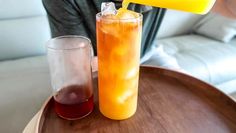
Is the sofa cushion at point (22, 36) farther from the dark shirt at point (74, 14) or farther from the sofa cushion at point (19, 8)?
the dark shirt at point (74, 14)

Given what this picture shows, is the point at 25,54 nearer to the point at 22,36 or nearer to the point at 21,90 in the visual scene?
the point at 22,36

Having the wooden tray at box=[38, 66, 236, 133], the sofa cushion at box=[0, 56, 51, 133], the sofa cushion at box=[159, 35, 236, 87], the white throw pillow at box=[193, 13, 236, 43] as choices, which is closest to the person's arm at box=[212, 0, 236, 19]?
the wooden tray at box=[38, 66, 236, 133]

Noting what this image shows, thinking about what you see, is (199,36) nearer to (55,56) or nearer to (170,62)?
(170,62)

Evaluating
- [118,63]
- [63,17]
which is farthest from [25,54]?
[118,63]

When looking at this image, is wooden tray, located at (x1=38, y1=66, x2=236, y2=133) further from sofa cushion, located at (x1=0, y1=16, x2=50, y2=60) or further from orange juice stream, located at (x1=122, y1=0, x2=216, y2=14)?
sofa cushion, located at (x1=0, y1=16, x2=50, y2=60)

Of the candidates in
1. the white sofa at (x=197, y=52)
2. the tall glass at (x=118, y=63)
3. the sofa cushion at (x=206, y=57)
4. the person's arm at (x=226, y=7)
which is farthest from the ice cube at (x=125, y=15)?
the sofa cushion at (x=206, y=57)
